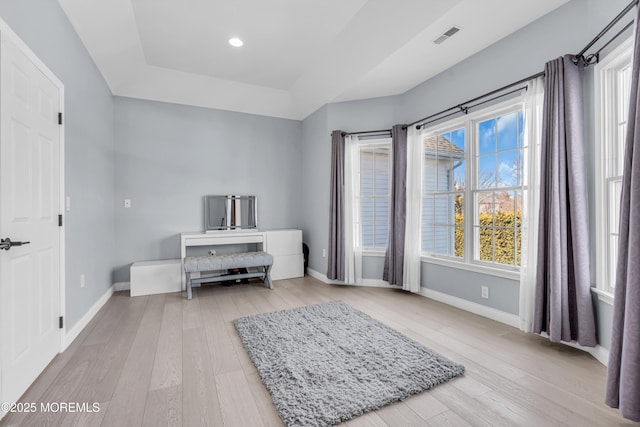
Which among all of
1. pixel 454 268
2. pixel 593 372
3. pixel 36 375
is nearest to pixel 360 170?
pixel 454 268

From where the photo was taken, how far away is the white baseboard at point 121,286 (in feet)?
12.7

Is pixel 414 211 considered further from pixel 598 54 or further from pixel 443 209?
pixel 598 54

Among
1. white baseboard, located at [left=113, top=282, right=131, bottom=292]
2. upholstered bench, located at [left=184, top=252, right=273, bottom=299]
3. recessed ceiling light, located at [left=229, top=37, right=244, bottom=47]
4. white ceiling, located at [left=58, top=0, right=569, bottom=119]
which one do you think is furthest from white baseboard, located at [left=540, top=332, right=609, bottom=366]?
white baseboard, located at [left=113, top=282, right=131, bottom=292]

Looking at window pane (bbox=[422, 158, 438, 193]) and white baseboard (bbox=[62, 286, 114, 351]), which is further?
window pane (bbox=[422, 158, 438, 193])

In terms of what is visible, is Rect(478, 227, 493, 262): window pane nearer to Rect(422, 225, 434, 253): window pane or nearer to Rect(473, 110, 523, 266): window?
Rect(473, 110, 523, 266): window

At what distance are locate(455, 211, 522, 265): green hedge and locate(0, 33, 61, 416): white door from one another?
3665 mm

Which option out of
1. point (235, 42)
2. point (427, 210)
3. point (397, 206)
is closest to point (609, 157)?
point (427, 210)

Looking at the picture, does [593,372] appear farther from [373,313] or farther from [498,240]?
[373,313]

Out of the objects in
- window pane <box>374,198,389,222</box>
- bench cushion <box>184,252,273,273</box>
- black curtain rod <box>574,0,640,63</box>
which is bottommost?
bench cushion <box>184,252,273,273</box>

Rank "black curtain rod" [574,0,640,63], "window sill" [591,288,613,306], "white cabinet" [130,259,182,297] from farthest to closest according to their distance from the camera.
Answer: "white cabinet" [130,259,182,297] < "window sill" [591,288,613,306] < "black curtain rod" [574,0,640,63]

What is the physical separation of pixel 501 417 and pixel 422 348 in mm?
728

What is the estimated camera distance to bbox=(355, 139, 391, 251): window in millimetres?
4105

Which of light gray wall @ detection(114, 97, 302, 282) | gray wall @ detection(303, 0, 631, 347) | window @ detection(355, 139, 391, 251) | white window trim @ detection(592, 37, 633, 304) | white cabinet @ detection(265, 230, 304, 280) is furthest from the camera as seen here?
white cabinet @ detection(265, 230, 304, 280)

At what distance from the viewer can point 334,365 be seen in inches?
77.7
